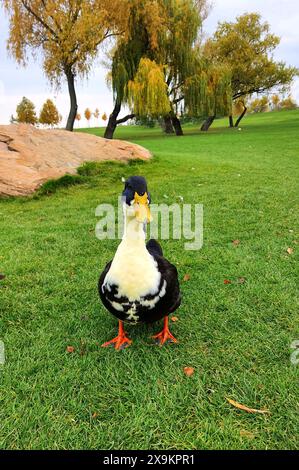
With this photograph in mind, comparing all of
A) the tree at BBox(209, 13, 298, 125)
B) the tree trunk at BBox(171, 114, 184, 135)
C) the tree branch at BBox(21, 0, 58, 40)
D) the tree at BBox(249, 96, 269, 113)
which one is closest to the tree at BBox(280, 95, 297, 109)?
the tree at BBox(249, 96, 269, 113)

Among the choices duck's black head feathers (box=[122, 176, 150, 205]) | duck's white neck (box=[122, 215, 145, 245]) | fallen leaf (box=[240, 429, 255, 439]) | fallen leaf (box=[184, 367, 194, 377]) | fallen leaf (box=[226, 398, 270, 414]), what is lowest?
fallen leaf (box=[240, 429, 255, 439])

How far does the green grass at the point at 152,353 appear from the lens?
5.74 feet

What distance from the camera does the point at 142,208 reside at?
190cm

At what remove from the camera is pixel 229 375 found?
82.1 inches

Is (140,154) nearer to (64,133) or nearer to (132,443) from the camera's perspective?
(64,133)

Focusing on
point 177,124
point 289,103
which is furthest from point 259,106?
point 177,124

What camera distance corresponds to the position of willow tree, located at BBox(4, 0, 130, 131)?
16078 mm

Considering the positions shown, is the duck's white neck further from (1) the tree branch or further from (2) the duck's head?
(1) the tree branch

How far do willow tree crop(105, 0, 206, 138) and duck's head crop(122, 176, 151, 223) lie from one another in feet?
54.6

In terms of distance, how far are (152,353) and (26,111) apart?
56658 millimetres

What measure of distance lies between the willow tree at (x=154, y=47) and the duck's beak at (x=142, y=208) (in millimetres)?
16682

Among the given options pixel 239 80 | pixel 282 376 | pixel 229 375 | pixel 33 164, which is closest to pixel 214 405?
pixel 229 375

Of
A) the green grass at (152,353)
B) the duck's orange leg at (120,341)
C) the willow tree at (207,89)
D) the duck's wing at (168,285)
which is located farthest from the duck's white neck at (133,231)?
the willow tree at (207,89)

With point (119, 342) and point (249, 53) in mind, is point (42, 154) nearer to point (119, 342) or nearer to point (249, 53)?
point (119, 342)
